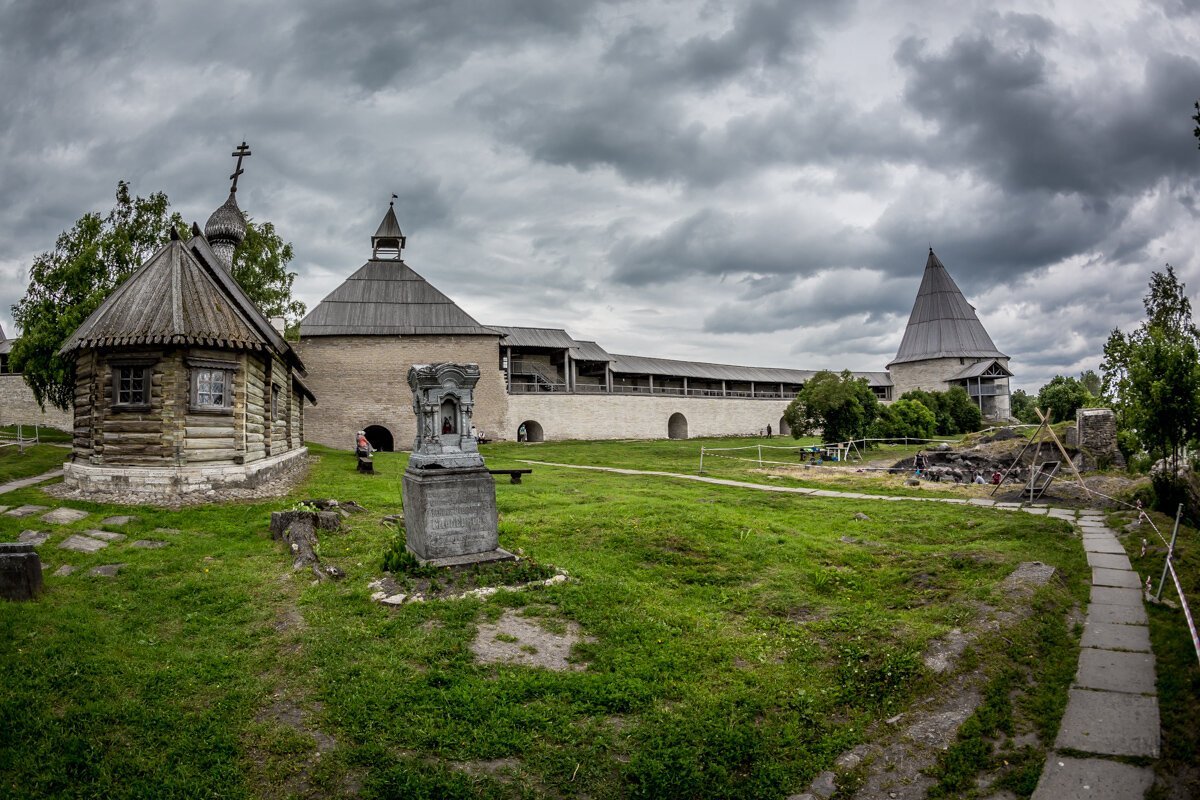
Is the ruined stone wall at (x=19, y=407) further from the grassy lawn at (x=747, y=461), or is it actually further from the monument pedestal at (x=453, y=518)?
the monument pedestal at (x=453, y=518)

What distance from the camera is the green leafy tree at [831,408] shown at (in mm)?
28859

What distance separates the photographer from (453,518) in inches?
354

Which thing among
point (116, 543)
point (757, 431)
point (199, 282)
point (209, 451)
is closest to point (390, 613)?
point (116, 543)

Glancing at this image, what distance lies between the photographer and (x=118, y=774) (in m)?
4.24

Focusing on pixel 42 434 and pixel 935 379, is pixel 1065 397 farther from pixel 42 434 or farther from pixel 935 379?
pixel 42 434

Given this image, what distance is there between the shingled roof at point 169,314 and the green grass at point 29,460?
408 cm

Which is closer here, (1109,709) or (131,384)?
(1109,709)

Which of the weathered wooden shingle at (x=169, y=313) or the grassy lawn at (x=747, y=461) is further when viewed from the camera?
the grassy lawn at (x=747, y=461)

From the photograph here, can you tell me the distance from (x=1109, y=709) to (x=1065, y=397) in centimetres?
4327

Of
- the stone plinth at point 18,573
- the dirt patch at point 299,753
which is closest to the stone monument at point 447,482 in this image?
the dirt patch at point 299,753

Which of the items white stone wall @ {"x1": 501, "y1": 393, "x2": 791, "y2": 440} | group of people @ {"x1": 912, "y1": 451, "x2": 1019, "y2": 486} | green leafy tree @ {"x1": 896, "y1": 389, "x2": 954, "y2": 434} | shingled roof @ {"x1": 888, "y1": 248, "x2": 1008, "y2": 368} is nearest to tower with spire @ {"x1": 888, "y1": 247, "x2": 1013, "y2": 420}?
shingled roof @ {"x1": 888, "y1": 248, "x2": 1008, "y2": 368}

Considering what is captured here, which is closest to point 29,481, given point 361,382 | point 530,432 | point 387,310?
point 361,382

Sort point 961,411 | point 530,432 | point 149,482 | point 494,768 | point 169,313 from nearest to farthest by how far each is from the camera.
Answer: point 494,768, point 149,482, point 169,313, point 530,432, point 961,411

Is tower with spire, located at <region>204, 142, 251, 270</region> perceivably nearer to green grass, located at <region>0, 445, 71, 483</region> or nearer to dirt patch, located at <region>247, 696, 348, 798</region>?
green grass, located at <region>0, 445, 71, 483</region>
